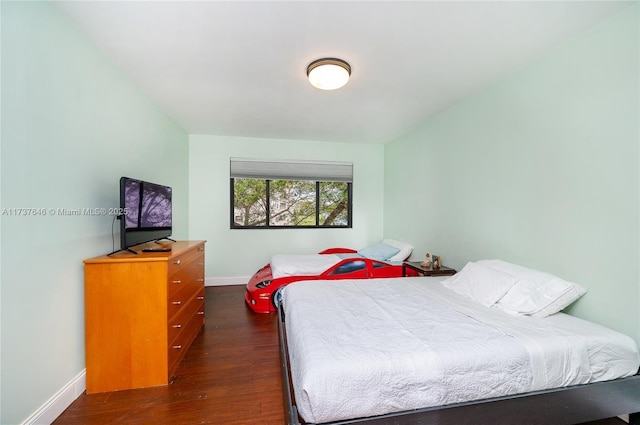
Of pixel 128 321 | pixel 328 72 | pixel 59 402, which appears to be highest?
pixel 328 72

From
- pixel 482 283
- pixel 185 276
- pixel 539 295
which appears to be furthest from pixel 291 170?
pixel 539 295

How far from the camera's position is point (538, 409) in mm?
1315

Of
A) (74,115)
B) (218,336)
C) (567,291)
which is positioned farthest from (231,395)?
(567,291)

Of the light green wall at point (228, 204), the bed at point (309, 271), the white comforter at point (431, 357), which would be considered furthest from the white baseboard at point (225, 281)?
the white comforter at point (431, 357)

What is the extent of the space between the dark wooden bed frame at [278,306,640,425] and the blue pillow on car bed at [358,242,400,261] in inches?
95.0

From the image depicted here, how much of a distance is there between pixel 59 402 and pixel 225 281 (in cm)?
267

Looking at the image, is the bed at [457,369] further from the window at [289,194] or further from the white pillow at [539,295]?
the window at [289,194]

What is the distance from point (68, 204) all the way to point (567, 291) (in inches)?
132

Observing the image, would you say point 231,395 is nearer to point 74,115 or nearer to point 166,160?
point 74,115

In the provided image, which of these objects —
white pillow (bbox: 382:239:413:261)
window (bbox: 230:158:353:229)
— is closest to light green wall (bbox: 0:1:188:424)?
window (bbox: 230:158:353:229)

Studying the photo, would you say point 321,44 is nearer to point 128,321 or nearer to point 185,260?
point 185,260

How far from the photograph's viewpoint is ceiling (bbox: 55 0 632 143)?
1.52 m

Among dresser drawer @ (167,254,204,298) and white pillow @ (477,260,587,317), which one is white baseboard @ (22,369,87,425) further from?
white pillow @ (477,260,587,317)

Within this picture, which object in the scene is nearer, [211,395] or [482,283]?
[211,395]
